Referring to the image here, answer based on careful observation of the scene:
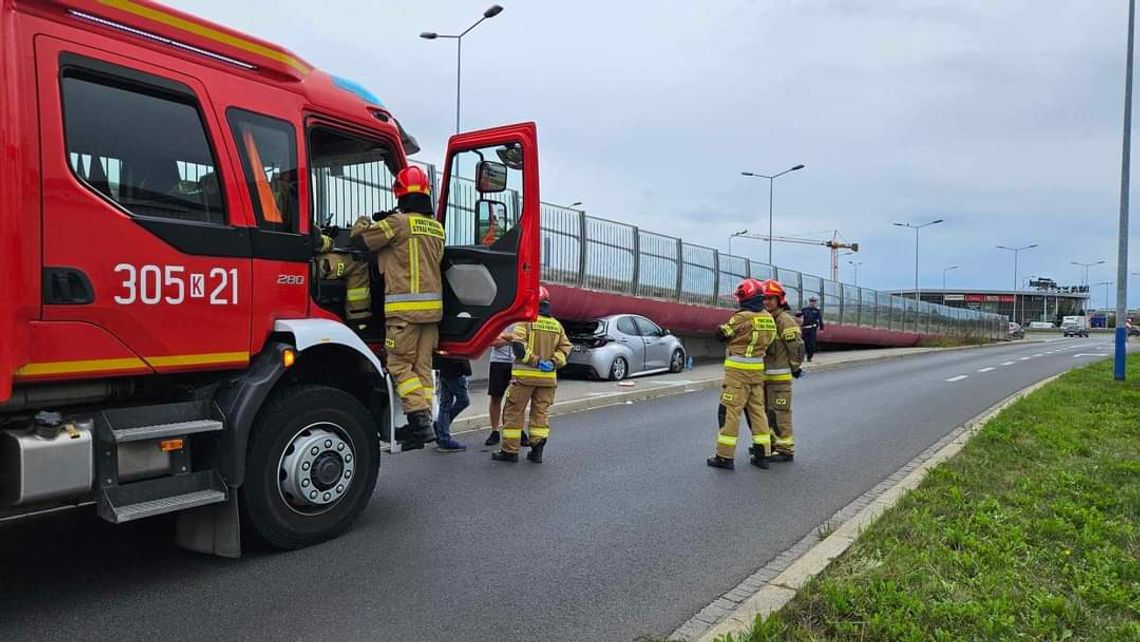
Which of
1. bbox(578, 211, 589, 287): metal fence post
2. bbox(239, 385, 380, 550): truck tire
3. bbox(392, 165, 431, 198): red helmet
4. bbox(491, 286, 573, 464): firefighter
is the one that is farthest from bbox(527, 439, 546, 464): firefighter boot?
bbox(578, 211, 589, 287): metal fence post

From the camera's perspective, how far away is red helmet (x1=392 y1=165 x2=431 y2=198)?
5258 millimetres

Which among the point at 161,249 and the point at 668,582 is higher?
the point at 161,249

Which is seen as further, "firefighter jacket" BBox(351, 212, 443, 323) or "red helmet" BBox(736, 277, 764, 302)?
"red helmet" BBox(736, 277, 764, 302)

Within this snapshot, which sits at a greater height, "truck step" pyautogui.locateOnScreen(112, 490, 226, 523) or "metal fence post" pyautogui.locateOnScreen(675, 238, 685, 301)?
"metal fence post" pyautogui.locateOnScreen(675, 238, 685, 301)

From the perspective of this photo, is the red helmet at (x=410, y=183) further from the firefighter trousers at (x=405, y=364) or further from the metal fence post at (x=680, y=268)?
the metal fence post at (x=680, y=268)

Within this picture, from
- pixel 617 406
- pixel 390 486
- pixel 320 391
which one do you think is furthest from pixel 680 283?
pixel 320 391

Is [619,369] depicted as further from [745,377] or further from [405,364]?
[405,364]

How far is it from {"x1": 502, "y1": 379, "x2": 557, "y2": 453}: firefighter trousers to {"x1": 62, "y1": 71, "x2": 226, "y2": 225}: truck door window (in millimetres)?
3721

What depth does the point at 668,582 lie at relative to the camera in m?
A: 4.29

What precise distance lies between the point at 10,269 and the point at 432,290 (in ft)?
8.11

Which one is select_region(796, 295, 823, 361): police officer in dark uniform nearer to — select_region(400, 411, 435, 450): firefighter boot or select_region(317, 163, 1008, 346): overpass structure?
select_region(317, 163, 1008, 346): overpass structure

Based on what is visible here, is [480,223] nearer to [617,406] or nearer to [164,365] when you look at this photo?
[164,365]

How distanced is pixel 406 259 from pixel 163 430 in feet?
5.99

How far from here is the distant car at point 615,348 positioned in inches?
578
